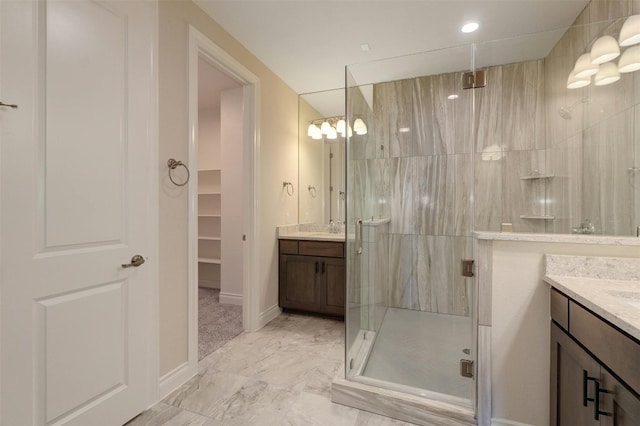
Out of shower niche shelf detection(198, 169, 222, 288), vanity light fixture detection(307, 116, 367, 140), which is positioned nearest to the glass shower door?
vanity light fixture detection(307, 116, 367, 140)

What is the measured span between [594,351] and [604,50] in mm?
1792

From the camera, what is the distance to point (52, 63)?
4.06ft

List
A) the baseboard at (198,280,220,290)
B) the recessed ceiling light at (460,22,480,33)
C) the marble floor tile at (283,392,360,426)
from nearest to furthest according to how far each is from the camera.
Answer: the marble floor tile at (283,392,360,426), the recessed ceiling light at (460,22,480,33), the baseboard at (198,280,220,290)

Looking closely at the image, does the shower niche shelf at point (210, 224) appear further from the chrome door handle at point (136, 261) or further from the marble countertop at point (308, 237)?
the chrome door handle at point (136, 261)

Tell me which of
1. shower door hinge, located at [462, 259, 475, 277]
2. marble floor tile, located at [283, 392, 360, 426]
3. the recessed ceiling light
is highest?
the recessed ceiling light

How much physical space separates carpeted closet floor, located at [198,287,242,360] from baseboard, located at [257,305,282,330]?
0.21 metres

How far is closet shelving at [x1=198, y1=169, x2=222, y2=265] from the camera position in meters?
4.36

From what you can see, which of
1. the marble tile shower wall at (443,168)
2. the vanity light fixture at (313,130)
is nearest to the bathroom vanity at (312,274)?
the marble tile shower wall at (443,168)

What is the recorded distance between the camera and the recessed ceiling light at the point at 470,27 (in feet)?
7.16

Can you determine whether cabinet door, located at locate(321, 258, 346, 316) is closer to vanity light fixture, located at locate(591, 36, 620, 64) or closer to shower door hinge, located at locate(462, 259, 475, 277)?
shower door hinge, located at locate(462, 259, 475, 277)

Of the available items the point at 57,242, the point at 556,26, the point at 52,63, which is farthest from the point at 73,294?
the point at 556,26

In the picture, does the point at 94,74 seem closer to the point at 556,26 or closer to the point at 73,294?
the point at 73,294

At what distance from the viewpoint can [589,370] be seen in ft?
3.32

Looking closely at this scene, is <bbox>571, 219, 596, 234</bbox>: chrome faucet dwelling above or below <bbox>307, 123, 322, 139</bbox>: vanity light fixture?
below
